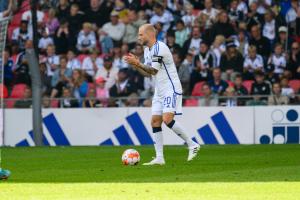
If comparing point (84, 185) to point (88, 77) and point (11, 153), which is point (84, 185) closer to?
point (11, 153)

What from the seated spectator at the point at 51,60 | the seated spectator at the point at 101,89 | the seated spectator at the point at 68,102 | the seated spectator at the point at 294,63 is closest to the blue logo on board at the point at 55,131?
the seated spectator at the point at 68,102

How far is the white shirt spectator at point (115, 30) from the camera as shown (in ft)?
102

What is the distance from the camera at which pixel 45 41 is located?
32.0 meters

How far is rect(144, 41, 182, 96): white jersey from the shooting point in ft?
60.0

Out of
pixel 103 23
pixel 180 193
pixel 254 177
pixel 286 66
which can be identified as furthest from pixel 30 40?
pixel 180 193

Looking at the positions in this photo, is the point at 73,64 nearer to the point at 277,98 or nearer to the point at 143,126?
the point at 143,126

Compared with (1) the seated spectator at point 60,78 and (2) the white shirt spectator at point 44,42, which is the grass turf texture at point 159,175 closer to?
(1) the seated spectator at point 60,78

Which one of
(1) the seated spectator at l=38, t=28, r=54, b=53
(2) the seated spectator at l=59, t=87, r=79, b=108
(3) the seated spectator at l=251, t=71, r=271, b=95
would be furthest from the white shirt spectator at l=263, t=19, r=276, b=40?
(1) the seated spectator at l=38, t=28, r=54, b=53

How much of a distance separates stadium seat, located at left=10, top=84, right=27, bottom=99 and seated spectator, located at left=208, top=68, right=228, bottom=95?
586cm

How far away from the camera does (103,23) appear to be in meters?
31.8

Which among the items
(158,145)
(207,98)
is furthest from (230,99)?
(158,145)

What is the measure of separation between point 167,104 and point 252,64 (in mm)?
10440

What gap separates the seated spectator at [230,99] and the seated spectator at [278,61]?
5.03 ft

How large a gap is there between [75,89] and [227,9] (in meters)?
5.14
